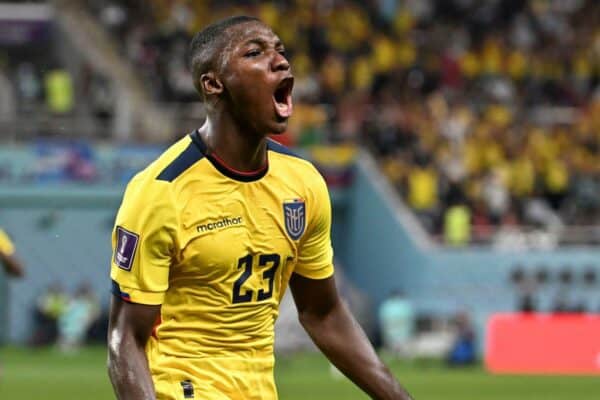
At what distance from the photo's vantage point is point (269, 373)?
6125 mm

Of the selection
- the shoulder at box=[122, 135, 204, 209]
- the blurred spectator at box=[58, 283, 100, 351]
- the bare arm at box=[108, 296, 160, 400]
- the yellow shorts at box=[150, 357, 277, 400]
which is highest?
the shoulder at box=[122, 135, 204, 209]

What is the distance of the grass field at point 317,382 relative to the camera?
22094mm

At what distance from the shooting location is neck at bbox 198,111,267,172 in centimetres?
598

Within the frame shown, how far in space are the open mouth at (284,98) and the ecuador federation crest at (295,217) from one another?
49 cm

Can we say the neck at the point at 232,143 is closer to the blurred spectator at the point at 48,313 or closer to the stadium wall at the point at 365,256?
the stadium wall at the point at 365,256

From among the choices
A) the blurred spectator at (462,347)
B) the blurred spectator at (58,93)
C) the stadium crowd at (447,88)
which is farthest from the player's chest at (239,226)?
the blurred spectator at (58,93)

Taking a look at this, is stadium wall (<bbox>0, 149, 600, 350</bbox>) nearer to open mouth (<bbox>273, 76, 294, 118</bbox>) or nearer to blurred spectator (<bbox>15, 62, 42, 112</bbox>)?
blurred spectator (<bbox>15, 62, 42, 112</bbox>)

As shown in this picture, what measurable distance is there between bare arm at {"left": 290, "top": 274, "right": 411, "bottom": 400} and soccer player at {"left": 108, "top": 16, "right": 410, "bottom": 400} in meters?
0.06

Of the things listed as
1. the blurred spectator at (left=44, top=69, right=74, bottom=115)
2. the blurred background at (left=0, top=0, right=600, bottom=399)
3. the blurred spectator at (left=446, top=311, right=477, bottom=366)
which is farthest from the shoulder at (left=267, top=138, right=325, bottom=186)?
the blurred spectator at (left=44, top=69, right=74, bottom=115)

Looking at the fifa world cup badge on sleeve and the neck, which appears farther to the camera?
the neck

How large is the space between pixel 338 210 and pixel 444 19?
4.77 m

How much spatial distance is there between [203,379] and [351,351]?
73cm

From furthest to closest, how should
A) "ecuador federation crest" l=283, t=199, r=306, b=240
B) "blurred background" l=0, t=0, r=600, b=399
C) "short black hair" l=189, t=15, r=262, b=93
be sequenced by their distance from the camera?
"blurred background" l=0, t=0, r=600, b=399 → "ecuador federation crest" l=283, t=199, r=306, b=240 → "short black hair" l=189, t=15, r=262, b=93

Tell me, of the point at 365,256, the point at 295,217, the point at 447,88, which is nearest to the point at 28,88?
the point at 365,256
